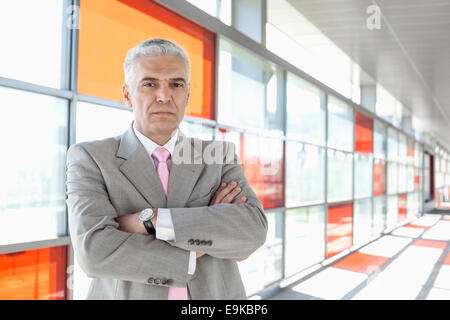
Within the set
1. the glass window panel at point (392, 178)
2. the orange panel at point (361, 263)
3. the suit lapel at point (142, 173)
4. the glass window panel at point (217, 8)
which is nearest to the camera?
the suit lapel at point (142, 173)

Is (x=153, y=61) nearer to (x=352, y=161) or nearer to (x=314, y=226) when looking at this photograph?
(x=314, y=226)

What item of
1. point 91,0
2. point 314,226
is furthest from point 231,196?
point 314,226

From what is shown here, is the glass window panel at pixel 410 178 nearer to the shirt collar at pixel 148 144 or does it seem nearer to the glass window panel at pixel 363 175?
the glass window panel at pixel 363 175

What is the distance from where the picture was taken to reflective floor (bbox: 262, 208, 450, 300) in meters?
5.35

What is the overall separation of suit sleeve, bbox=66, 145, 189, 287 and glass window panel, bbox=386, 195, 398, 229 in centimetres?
1122

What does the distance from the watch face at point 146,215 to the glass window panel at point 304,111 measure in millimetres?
4334

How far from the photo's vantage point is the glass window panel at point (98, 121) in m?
2.65

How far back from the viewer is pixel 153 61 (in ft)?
5.23

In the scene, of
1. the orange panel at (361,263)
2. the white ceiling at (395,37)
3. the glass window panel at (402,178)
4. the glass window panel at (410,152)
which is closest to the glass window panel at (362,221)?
the orange panel at (361,263)

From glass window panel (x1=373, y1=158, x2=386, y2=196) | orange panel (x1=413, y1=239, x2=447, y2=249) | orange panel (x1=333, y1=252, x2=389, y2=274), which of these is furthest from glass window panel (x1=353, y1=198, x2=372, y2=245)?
orange panel (x1=413, y1=239, x2=447, y2=249)

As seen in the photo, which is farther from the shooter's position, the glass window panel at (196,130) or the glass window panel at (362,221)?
the glass window panel at (362,221)

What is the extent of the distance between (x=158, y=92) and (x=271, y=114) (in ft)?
12.3

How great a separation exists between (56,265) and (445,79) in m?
8.38

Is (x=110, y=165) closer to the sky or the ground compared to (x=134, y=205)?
closer to the sky
